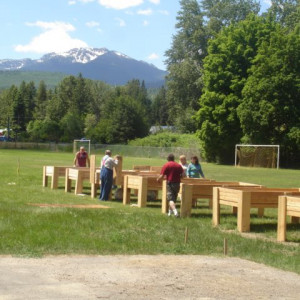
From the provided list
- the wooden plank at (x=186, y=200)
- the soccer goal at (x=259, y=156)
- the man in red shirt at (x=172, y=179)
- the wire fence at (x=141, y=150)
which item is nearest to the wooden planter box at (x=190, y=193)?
the wooden plank at (x=186, y=200)

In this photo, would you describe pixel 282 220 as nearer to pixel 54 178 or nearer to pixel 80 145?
pixel 54 178

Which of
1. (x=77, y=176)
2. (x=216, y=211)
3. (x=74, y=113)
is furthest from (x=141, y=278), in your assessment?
(x=74, y=113)

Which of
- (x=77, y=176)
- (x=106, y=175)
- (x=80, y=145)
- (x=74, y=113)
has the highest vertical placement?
(x=74, y=113)

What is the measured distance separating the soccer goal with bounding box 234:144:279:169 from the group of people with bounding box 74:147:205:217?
35.6 meters

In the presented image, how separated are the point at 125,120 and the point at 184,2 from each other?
32.5 m

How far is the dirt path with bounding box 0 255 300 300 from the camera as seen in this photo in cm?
710

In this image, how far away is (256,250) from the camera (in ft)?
35.7

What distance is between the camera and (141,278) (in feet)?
26.2

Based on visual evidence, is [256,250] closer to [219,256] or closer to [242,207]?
[219,256]

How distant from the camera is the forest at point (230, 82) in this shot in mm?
59500

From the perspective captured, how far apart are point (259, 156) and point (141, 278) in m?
53.0

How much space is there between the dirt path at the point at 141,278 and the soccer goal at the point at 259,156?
49.8 m

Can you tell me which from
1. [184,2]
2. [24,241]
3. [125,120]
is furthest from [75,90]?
[24,241]

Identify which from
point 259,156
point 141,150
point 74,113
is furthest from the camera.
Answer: point 74,113
